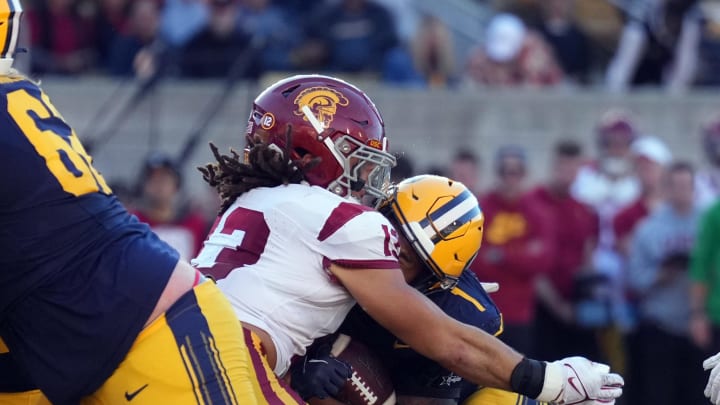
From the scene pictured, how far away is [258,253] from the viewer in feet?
14.1

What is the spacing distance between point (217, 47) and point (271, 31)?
0.52m

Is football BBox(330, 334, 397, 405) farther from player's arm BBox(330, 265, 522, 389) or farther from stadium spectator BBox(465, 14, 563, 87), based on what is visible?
stadium spectator BBox(465, 14, 563, 87)

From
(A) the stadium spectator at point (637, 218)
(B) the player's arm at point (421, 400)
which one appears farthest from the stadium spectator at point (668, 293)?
(B) the player's arm at point (421, 400)

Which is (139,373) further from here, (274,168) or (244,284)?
(274,168)

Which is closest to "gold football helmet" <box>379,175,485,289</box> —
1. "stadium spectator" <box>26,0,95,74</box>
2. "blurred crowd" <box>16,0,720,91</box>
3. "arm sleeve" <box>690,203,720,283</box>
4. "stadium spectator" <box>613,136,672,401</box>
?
"arm sleeve" <box>690,203,720,283</box>

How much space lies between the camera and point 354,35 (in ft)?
38.3

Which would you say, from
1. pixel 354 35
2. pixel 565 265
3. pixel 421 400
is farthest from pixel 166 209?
pixel 421 400

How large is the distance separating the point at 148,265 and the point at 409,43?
867 centimetres

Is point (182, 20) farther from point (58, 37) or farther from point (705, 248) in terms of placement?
point (705, 248)

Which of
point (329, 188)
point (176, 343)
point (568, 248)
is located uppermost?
point (329, 188)

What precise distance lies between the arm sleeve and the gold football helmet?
4418 mm

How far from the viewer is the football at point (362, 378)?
4.46 meters

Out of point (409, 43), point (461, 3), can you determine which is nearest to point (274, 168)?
point (409, 43)

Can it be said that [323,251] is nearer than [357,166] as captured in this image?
Yes
